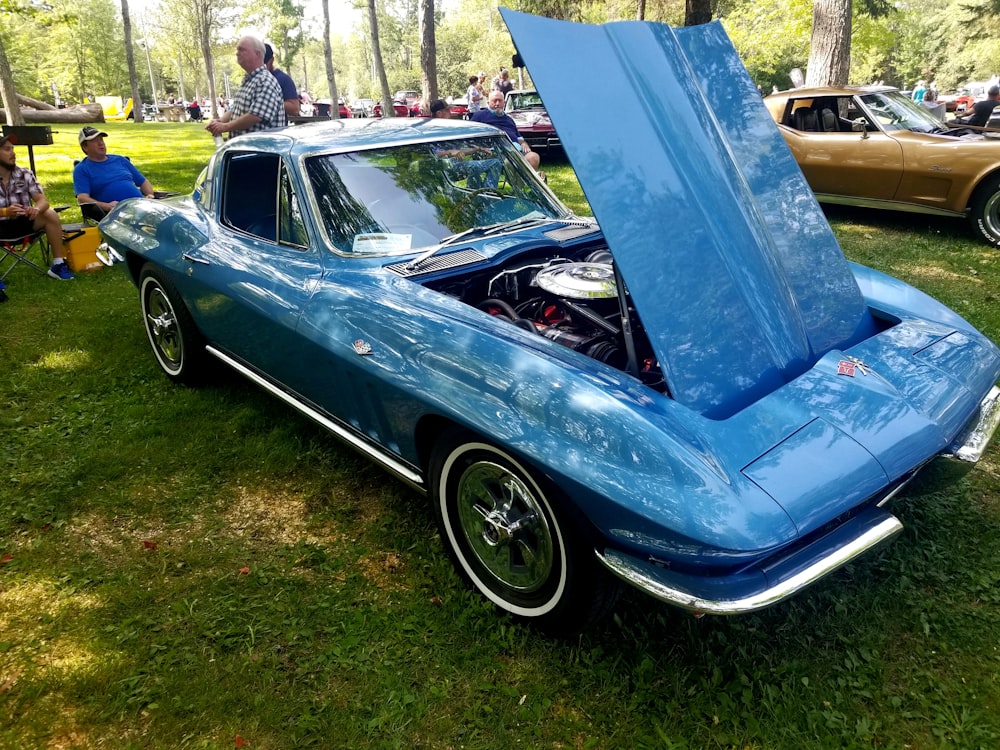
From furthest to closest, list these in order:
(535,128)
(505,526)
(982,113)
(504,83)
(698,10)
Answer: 1. (504,83)
2. (535,128)
3. (982,113)
4. (698,10)
5. (505,526)

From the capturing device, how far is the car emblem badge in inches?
90.6

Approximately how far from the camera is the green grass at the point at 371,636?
2082 mm

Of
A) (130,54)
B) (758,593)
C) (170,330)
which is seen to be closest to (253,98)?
(170,330)

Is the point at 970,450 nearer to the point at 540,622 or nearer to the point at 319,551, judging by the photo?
the point at 540,622

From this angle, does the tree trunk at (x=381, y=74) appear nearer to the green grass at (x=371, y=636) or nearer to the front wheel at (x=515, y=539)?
the green grass at (x=371, y=636)

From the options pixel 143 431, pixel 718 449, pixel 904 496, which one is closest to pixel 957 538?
pixel 904 496

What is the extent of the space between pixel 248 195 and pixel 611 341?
2409mm

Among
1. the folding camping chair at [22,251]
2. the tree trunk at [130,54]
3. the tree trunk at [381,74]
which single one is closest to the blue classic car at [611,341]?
the folding camping chair at [22,251]

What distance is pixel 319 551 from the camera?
2.87 meters

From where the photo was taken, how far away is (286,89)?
6.51m

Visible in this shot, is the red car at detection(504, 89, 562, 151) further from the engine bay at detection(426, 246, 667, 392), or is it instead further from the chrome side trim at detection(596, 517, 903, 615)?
the chrome side trim at detection(596, 517, 903, 615)

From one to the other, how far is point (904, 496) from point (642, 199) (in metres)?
1.35

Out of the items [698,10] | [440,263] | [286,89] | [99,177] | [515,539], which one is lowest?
[515,539]

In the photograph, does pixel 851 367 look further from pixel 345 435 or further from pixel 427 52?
pixel 427 52
